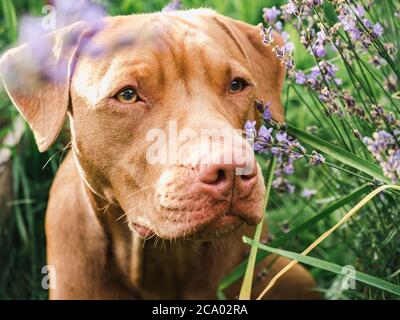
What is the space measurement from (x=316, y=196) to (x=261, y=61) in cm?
106

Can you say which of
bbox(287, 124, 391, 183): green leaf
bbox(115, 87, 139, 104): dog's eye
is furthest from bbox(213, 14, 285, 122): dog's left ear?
bbox(115, 87, 139, 104): dog's eye

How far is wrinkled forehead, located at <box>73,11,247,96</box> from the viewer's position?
306 cm

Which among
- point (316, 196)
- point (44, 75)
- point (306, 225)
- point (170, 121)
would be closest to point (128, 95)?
point (170, 121)

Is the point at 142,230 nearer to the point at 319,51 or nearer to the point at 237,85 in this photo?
the point at 237,85

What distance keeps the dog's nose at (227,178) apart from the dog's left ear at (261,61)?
26.1 inches

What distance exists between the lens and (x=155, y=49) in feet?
10.2

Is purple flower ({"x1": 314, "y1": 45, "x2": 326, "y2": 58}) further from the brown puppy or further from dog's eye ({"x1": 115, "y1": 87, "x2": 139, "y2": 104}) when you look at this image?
dog's eye ({"x1": 115, "y1": 87, "x2": 139, "y2": 104})

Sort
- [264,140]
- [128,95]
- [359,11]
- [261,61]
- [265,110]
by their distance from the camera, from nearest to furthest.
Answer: [359,11], [264,140], [128,95], [265,110], [261,61]

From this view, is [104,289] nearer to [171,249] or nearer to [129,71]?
[171,249]

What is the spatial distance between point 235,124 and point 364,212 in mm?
810

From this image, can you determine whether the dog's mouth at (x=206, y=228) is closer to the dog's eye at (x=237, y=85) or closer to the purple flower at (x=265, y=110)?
the purple flower at (x=265, y=110)

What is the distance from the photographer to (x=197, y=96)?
10.1 ft

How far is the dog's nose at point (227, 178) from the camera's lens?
2.67 meters
